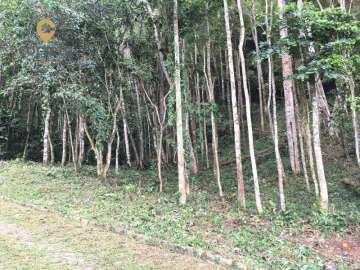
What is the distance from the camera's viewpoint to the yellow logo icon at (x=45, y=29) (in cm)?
1312

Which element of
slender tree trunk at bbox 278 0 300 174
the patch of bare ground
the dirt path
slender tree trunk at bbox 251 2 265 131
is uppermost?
slender tree trunk at bbox 251 2 265 131

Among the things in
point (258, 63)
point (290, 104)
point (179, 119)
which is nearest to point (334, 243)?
point (179, 119)

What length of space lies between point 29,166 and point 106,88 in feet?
16.9

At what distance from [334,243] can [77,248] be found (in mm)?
5654

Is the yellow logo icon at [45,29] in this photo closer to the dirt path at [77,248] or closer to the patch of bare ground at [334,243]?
the dirt path at [77,248]

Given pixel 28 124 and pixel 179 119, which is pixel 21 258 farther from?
pixel 28 124

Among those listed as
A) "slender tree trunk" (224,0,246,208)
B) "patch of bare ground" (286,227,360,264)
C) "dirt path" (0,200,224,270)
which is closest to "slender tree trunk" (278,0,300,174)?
"slender tree trunk" (224,0,246,208)

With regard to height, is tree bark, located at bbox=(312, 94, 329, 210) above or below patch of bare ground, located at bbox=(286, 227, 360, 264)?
above

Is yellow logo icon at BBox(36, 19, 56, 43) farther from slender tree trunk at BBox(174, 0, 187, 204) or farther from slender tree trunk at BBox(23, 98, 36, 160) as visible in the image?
slender tree trunk at BBox(23, 98, 36, 160)

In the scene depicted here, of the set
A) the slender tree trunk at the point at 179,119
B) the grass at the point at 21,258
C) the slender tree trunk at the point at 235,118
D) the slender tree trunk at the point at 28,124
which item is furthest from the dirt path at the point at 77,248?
the slender tree trunk at the point at 28,124

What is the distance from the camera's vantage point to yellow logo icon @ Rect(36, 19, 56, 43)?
13.1 meters

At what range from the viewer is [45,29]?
43.2 feet

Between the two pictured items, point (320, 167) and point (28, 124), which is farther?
point (28, 124)

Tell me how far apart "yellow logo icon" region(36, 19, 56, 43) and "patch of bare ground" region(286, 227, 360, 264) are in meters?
A: 9.81
